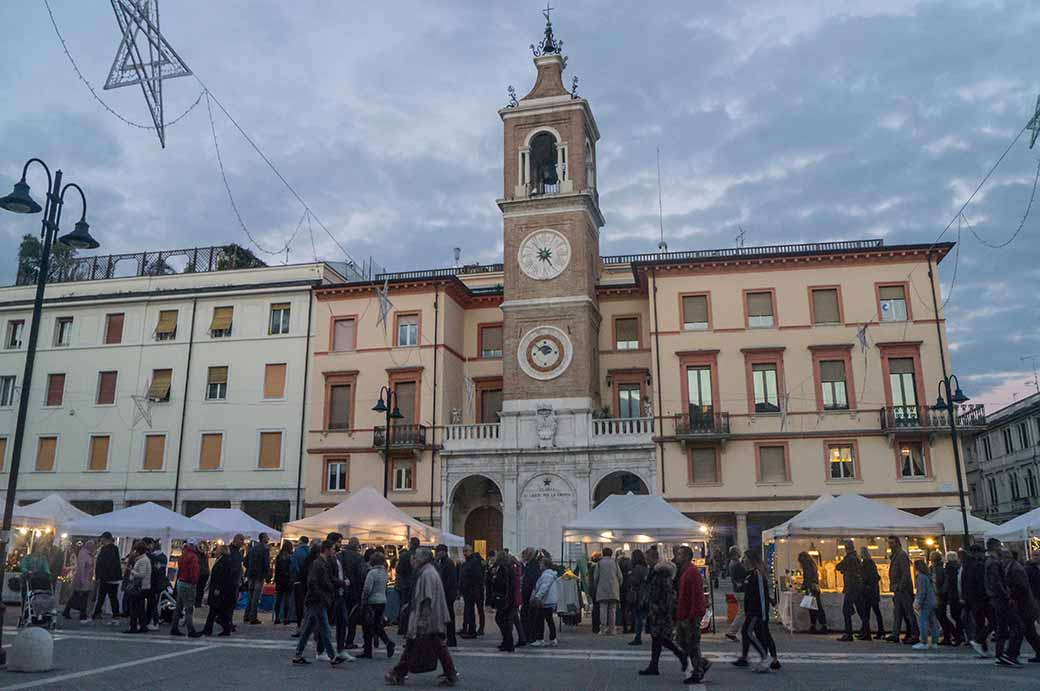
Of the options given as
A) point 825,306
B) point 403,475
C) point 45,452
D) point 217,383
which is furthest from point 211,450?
point 825,306

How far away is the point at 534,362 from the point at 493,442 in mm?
3662

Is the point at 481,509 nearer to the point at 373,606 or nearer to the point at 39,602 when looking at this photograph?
the point at 373,606

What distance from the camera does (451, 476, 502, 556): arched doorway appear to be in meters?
35.8

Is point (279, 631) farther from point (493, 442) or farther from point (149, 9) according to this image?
point (493, 442)

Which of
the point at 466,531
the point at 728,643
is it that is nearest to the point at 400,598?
the point at 728,643

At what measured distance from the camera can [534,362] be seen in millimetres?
34750

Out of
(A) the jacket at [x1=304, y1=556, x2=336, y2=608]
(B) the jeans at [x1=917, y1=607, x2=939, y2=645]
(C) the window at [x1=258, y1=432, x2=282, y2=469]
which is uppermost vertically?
(C) the window at [x1=258, y1=432, x2=282, y2=469]

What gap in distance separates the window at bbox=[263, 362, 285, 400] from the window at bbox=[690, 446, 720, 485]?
18.0 metres

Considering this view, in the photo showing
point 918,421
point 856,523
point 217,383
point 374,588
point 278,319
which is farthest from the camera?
point 278,319

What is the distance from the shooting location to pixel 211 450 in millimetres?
37500

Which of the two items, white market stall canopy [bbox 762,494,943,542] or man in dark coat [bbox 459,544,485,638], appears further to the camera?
white market stall canopy [bbox 762,494,943,542]

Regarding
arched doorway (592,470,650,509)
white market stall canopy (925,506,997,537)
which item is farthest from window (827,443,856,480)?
arched doorway (592,470,650,509)

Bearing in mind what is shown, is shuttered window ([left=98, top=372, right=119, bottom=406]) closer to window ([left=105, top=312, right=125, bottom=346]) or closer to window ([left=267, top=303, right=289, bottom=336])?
window ([left=105, top=312, right=125, bottom=346])

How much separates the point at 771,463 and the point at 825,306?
21.9ft
